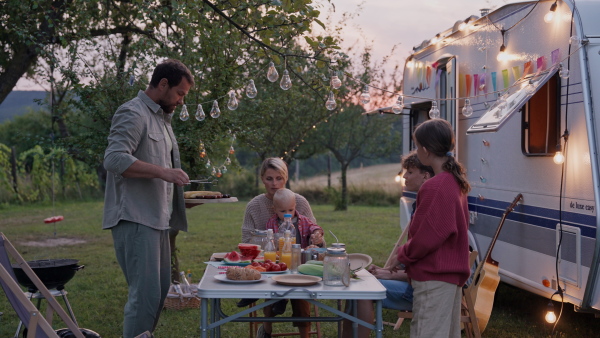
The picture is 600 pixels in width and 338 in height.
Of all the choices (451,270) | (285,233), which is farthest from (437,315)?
(285,233)

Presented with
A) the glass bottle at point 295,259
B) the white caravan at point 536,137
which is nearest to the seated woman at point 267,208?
the glass bottle at point 295,259

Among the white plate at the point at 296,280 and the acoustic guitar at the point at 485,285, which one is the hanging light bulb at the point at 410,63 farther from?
the white plate at the point at 296,280

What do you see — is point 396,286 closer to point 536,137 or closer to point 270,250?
point 270,250

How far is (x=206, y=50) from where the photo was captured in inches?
247

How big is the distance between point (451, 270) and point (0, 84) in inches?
273

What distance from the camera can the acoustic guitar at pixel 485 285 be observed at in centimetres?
499

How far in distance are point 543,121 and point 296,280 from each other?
254 centimetres

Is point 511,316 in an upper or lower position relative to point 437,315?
lower

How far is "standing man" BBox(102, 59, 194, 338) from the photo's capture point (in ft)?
11.7

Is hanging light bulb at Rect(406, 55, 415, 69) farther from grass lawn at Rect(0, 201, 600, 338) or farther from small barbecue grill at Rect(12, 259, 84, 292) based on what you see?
small barbecue grill at Rect(12, 259, 84, 292)

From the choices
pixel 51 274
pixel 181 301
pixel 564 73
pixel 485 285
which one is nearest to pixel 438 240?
pixel 564 73

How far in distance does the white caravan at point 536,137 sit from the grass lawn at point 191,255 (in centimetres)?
88

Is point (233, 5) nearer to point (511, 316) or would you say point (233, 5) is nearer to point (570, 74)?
point (570, 74)

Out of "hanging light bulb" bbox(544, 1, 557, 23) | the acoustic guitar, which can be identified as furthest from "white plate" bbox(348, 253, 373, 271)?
"hanging light bulb" bbox(544, 1, 557, 23)
